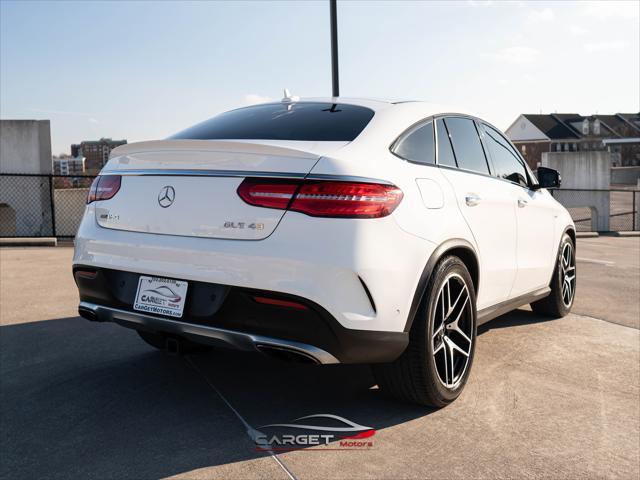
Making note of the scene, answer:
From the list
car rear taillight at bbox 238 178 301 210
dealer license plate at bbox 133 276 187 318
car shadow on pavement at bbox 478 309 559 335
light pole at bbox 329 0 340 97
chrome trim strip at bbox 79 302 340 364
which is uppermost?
light pole at bbox 329 0 340 97

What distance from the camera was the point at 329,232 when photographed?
104 inches

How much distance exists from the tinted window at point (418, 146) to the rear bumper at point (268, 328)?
942mm

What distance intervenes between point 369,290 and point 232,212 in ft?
2.31

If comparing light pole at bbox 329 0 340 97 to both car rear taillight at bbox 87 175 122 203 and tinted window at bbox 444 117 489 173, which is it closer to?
tinted window at bbox 444 117 489 173

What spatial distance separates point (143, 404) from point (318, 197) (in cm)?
153

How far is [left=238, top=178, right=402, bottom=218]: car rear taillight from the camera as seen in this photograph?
2.66m

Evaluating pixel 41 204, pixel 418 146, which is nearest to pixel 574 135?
pixel 41 204

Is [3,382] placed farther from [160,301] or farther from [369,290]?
[369,290]

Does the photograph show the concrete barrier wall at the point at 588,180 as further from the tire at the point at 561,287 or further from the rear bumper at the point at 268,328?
the rear bumper at the point at 268,328

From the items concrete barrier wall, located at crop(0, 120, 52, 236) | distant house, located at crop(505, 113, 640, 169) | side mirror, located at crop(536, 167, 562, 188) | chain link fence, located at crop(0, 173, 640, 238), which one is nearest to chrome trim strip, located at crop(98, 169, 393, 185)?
side mirror, located at crop(536, 167, 562, 188)

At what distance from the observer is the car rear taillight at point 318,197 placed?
2664 mm

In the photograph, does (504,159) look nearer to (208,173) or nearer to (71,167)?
(208,173)

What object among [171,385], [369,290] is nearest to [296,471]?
[369,290]

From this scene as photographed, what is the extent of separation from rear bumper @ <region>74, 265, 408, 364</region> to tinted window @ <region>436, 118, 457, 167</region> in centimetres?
117
